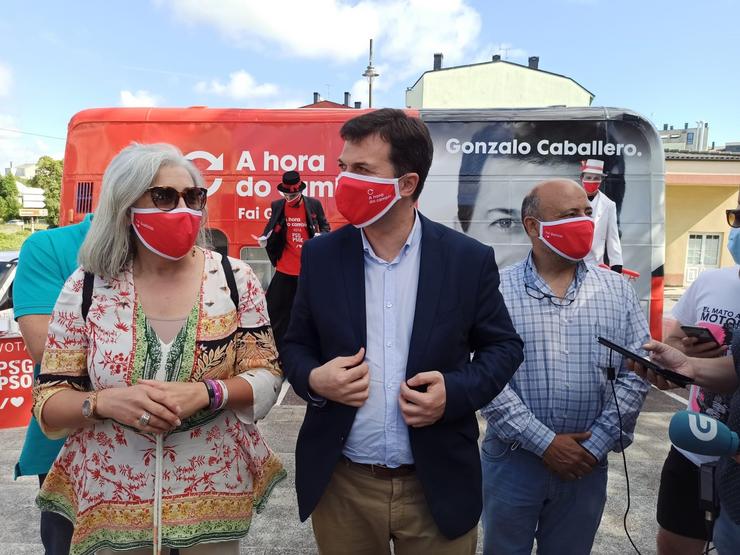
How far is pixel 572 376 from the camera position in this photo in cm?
203

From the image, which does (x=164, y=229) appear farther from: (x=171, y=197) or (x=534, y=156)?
(x=534, y=156)

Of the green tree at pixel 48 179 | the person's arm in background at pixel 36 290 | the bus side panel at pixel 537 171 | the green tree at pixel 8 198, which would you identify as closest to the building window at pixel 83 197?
the bus side panel at pixel 537 171

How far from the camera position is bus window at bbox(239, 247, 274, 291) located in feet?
23.1

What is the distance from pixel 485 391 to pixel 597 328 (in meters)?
0.67

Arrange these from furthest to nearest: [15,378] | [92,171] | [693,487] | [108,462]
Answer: [92,171] → [15,378] → [693,487] → [108,462]

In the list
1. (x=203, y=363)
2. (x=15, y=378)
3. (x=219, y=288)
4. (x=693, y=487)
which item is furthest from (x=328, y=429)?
(x=15, y=378)

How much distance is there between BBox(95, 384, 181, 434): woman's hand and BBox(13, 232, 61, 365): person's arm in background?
1.55ft

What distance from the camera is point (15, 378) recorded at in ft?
12.6

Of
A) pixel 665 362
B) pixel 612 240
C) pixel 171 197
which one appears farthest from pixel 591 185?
pixel 171 197

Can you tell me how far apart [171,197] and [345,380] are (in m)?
0.78

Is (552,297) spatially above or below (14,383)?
above

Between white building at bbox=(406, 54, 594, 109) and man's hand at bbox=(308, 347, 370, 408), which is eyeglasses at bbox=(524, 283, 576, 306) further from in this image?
white building at bbox=(406, 54, 594, 109)

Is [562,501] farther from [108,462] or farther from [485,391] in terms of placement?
[108,462]

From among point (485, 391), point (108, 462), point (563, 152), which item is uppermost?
point (563, 152)
